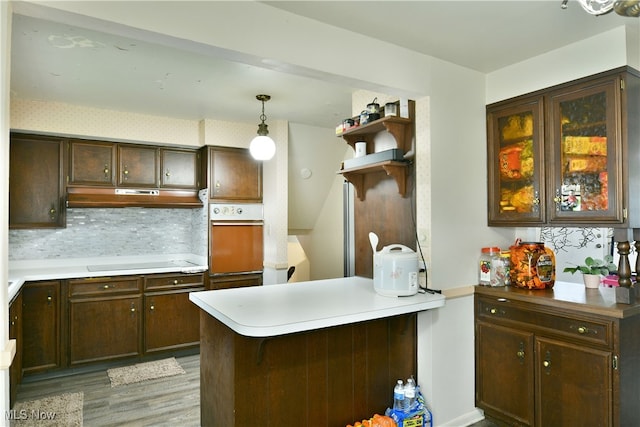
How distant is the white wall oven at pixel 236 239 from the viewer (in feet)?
13.8

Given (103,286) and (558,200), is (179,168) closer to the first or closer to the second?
(103,286)

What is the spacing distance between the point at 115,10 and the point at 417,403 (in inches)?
100

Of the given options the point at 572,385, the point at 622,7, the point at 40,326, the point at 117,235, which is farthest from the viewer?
the point at 117,235

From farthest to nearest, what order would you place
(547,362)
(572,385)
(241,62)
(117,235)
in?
(117,235) < (547,362) < (572,385) < (241,62)

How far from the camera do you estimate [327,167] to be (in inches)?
198

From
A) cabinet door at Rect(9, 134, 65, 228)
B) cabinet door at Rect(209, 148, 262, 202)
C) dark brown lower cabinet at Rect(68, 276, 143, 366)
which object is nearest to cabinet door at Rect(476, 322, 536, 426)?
cabinet door at Rect(209, 148, 262, 202)

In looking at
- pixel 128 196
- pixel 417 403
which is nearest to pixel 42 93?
pixel 128 196

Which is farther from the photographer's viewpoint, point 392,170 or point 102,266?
point 102,266

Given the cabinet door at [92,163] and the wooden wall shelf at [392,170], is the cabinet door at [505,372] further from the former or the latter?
the cabinet door at [92,163]

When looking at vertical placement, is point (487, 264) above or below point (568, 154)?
below

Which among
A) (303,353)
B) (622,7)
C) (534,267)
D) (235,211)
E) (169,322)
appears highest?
(622,7)

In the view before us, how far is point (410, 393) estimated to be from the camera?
2283 millimetres

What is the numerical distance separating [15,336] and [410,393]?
2902mm

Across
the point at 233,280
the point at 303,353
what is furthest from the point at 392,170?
the point at 233,280
